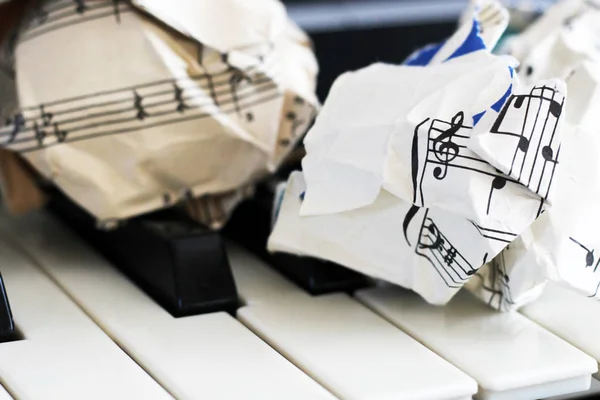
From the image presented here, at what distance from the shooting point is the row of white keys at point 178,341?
0.55 m

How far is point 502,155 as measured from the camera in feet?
1.77

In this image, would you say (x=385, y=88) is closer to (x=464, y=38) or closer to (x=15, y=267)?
(x=464, y=38)

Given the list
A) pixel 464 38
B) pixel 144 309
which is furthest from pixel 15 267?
pixel 464 38

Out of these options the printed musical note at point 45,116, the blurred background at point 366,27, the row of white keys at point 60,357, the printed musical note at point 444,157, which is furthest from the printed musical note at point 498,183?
the blurred background at point 366,27

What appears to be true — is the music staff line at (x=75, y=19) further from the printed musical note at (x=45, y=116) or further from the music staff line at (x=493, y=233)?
the music staff line at (x=493, y=233)

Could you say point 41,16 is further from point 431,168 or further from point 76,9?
point 431,168

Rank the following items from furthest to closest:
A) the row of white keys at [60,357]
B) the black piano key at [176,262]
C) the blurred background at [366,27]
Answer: the blurred background at [366,27] < the black piano key at [176,262] < the row of white keys at [60,357]

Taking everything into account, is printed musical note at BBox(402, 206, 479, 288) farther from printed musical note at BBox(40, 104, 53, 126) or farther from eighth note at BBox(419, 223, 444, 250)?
printed musical note at BBox(40, 104, 53, 126)

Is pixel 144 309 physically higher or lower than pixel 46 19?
lower

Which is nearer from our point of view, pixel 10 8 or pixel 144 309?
pixel 144 309

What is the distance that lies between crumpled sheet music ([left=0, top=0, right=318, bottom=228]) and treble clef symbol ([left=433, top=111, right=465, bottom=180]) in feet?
0.58

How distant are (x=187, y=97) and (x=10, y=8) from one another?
0.21m

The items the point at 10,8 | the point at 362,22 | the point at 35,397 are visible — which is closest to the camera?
the point at 35,397

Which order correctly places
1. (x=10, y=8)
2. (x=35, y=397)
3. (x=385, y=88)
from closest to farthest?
(x=35, y=397) < (x=385, y=88) < (x=10, y=8)
